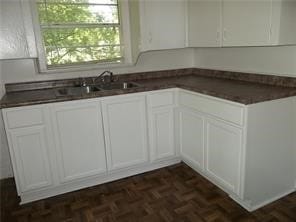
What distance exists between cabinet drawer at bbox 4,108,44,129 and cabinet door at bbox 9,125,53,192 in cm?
4

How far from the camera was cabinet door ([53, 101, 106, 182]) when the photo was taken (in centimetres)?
212

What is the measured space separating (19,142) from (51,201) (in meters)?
0.60

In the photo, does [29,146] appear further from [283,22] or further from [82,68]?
[283,22]

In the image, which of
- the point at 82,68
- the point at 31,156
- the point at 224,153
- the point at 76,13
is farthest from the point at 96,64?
the point at 224,153

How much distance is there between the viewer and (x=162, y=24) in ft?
8.55

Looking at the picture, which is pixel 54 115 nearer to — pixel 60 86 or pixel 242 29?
pixel 60 86

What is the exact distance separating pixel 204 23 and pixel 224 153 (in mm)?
1329

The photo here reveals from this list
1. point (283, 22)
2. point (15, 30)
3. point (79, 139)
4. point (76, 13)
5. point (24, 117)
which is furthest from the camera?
point (76, 13)

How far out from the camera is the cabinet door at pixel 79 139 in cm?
212

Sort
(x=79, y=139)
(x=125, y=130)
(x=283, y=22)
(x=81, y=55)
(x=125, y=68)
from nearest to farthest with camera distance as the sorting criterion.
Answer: (x=283, y=22), (x=79, y=139), (x=125, y=130), (x=81, y=55), (x=125, y=68)

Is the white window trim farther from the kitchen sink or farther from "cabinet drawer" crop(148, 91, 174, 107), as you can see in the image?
"cabinet drawer" crop(148, 91, 174, 107)

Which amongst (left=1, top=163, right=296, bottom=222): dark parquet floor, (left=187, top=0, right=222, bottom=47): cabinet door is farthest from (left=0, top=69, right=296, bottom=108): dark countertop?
(left=1, top=163, right=296, bottom=222): dark parquet floor

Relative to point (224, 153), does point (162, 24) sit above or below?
above

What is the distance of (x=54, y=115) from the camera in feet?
6.80
